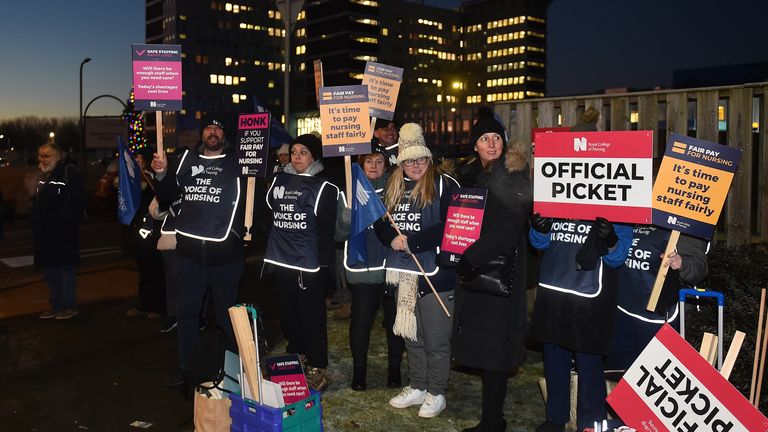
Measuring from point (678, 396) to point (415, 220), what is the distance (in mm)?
2285

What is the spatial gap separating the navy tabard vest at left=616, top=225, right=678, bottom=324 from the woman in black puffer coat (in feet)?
2.27

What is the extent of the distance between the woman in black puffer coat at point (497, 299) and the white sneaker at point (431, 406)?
604 millimetres

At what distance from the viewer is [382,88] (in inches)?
254

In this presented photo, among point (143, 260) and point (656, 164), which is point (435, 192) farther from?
point (143, 260)

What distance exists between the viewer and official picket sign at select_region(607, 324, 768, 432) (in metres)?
3.17

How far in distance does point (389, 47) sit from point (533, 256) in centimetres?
14993

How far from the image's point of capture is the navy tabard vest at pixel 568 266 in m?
4.23

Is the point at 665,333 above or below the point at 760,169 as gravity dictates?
below

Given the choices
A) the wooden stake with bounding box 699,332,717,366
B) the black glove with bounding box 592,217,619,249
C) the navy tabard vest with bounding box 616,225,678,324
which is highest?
the black glove with bounding box 592,217,619,249

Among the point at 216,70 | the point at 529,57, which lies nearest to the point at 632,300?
the point at 216,70

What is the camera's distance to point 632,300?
14.7 feet

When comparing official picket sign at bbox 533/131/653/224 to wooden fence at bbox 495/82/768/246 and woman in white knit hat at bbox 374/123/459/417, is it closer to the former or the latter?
woman in white knit hat at bbox 374/123/459/417

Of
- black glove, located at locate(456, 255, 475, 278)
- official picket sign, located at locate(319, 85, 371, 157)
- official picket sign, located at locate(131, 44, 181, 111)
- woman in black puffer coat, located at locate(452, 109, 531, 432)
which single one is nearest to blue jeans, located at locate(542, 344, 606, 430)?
woman in black puffer coat, located at locate(452, 109, 531, 432)

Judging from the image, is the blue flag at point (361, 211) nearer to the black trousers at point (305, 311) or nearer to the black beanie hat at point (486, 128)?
the black trousers at point (305, 311)
